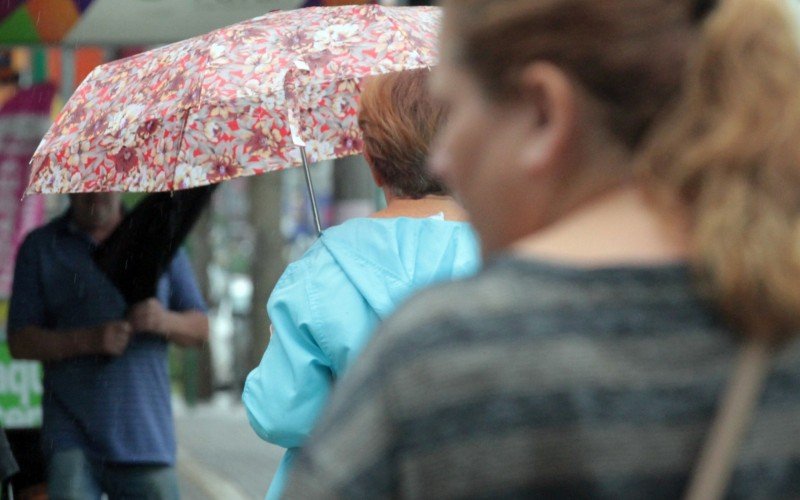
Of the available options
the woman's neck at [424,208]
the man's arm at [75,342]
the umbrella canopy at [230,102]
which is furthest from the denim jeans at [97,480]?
the woman's neck at [424,208]

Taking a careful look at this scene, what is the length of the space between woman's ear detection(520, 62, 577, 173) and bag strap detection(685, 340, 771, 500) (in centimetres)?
23

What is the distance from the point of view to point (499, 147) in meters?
1.25

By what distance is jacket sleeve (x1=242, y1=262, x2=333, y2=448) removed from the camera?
307 centimetres

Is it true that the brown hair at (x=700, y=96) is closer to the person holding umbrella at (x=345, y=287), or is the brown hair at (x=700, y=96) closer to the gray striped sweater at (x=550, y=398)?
the gray striped sweater at (x=550, y=398)

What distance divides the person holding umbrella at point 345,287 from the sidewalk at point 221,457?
21.0 feet

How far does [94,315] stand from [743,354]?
172 inches

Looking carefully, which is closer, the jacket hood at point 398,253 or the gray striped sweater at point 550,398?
the gray striped sweater at point 550,398

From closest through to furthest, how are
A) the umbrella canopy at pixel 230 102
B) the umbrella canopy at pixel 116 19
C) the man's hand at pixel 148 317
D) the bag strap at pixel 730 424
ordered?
1. the bag strap at pixel 730 424
2. the umbrella canopy at pixel 230 102
3. the man's hand at pixel 148 317
4. the umbrella canopy at pixel 116 19

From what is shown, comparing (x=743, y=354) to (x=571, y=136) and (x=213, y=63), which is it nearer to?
(x=571, y=136)

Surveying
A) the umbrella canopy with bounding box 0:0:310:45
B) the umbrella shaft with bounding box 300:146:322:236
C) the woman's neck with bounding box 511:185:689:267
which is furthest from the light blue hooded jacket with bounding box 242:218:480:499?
the umbrella canopy with bounding box 0:0:310:45

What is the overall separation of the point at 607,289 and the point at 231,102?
3.02 metres

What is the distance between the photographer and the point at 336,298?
306cm

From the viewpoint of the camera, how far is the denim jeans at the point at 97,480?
5.14 m

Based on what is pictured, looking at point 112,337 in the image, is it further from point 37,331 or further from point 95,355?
point 37,331
